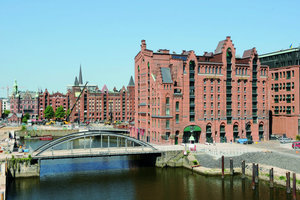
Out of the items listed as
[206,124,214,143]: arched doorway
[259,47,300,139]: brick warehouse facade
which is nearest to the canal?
[206,124,214,143]: arched doorway

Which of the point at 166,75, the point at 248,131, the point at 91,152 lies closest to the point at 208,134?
the point at 248,131

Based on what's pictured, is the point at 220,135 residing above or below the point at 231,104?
below

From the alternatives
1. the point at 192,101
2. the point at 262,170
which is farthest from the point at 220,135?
the point at 262,170

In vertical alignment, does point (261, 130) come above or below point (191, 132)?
above

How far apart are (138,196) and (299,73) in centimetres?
6792

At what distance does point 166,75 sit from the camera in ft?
308

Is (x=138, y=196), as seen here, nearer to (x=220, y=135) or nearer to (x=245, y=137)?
(x=220, y=135)

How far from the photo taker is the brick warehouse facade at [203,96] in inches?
3679

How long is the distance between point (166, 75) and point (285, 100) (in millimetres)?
40276

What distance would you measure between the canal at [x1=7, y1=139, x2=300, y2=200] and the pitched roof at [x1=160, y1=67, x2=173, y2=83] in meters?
24.0

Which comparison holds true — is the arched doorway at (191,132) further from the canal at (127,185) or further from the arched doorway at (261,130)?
the arched doorway at (261,130)

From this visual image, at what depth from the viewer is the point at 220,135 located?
9944cm

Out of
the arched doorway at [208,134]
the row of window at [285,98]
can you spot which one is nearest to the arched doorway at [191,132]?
the arched doorway at [208,134]

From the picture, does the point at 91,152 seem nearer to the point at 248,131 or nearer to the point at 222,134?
the point at 222,134
